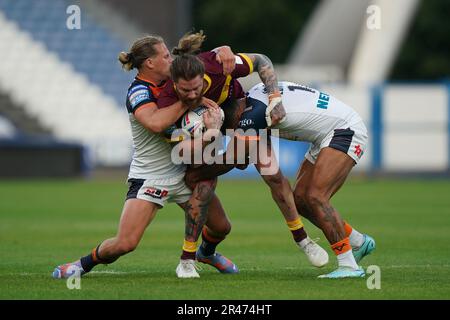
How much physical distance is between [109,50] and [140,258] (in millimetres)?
26235

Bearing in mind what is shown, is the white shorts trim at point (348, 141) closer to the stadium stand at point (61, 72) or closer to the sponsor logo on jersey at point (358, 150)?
the sponsor logo on jersey at point (358, 150)

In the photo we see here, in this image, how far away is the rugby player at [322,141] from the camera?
890 centimetres

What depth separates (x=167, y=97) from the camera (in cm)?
872

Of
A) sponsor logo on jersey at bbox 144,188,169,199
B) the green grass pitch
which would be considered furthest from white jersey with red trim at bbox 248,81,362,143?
the green grass pitch

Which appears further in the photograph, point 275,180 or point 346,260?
point 275,180

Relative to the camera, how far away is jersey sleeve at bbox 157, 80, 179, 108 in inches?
342

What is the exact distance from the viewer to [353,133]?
29.7 feet

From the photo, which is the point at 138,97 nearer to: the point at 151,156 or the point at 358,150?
the point at 151,156

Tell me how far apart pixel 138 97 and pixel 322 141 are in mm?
1630

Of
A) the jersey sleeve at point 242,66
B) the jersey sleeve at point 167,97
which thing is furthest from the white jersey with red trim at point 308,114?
the jersey sleeve at point 167,97

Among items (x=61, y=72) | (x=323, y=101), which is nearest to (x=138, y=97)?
(x=323, y=101)

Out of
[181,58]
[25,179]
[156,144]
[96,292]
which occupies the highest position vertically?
[181,58]
